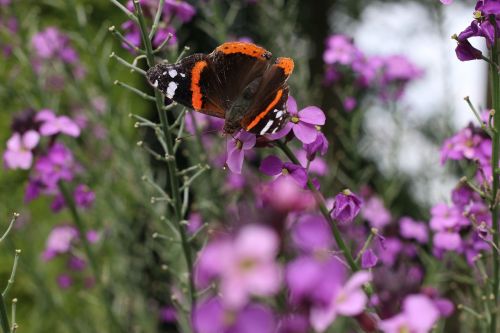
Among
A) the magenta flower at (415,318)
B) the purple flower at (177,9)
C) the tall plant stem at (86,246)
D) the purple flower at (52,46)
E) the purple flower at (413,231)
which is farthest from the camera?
the purple flower at (52,46)

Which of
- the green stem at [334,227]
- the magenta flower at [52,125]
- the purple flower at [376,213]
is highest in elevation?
the green stem at [334,227]

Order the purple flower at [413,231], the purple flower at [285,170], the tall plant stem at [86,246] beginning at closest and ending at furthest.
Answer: the purple flower at [285,170] < the tall plant stem at [86,246] < the purple flower at [413,231]

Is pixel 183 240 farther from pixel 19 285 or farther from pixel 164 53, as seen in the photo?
pixel 19 285

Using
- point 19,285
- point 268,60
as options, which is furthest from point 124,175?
point 19,285

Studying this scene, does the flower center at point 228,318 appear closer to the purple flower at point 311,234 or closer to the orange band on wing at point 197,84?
the purple flower at point 311,234

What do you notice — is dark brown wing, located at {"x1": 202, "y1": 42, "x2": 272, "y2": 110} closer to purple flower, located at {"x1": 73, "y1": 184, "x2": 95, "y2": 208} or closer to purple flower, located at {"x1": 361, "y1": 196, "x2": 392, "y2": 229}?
purple flower, located at {"x1": 73, "y1": 184, "x2": 95, "y2": 208}

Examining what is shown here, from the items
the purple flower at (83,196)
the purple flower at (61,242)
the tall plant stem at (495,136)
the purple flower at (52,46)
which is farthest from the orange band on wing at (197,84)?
the purple flower at (52,46)

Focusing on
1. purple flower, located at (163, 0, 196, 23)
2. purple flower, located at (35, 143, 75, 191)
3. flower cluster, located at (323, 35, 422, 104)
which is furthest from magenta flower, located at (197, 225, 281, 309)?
flower cluster, located at (323, 35, 422, 104)
